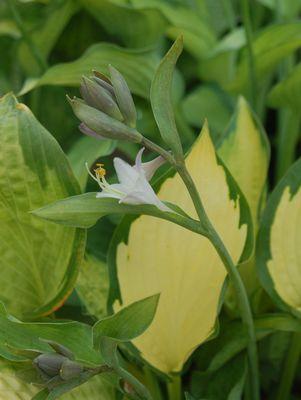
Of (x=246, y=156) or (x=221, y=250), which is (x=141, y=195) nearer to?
(x=221, y=250)

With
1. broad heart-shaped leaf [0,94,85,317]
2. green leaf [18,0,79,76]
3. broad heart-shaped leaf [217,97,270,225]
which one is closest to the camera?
broad heart-shaped leaf [0,94,85,317]

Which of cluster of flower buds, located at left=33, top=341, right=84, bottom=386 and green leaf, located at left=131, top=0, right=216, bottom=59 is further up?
green leaf, located at left=131, top=0, right=216, bottom=59

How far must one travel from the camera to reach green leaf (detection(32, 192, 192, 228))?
408 millimetres

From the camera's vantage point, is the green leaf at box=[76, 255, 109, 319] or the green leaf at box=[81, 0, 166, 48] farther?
the green leaf at box=[81, 0, 166, 48]

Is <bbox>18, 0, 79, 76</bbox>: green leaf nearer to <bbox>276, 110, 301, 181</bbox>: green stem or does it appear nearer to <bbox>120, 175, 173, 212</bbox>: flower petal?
<bbox>276, 110, 301, 181</bbox>: green stem

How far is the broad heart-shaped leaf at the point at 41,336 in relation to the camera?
0.46 m

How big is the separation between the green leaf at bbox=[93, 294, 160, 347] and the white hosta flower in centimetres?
6

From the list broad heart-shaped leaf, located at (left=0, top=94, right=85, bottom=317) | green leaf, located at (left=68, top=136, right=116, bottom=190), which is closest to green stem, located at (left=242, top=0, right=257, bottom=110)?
green leaf, located at (left=68, top=136, right=116, bottom=190)

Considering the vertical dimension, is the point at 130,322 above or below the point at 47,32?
below

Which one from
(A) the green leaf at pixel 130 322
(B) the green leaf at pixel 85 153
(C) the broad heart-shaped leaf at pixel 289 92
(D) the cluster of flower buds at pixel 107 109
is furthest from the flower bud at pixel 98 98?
(C) the broad heart-shaped leaf at pixel 289 92

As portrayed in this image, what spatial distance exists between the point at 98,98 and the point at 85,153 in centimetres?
34

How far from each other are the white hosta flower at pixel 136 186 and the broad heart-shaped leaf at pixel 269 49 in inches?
13.5

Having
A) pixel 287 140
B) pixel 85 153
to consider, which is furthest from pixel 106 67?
pixel 287 140

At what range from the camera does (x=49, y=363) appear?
15.7 inches
